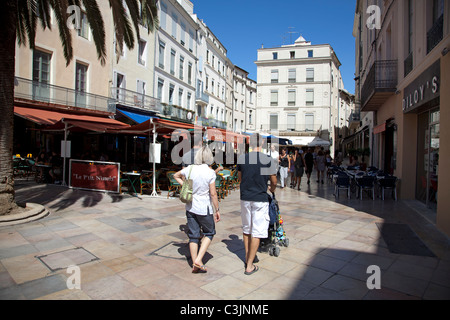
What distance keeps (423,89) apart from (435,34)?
4.12ft

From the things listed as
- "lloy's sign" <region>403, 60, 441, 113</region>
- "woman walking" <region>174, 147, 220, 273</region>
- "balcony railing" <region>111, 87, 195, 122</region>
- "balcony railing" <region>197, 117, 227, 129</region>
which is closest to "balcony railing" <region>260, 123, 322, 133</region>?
"balcony railing" <region>197, 117, 227, 129</region>

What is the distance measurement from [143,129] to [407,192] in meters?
8.87

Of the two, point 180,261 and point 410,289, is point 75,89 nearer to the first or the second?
point 180,261

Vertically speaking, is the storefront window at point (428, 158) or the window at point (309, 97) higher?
the window at point (309, 97)

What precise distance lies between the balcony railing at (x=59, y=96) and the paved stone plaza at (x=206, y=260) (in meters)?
9.46

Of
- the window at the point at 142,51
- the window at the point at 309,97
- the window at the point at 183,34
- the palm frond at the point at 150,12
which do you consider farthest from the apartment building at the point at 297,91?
the palm frond at the point at 150,12

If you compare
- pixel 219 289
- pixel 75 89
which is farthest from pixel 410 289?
pixel 75 89

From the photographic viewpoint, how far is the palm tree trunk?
5.91 meters

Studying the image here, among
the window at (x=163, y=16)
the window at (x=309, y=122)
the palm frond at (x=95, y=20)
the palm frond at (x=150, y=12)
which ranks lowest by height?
the palm frond at (x=95, y=20)

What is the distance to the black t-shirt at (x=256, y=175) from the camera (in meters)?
3.80

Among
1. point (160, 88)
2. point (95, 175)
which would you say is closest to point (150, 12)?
point (95, 175)

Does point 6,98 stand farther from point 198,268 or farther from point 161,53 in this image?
point 161,53

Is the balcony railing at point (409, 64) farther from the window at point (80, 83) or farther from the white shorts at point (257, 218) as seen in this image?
the window at point (80, 83)

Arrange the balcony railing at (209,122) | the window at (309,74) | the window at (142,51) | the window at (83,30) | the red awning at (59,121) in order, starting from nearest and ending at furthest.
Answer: the red awning at (59,121), the window at (83,30), the window at (142,51), the balcony railing at (209,122), the window at (309,74)
